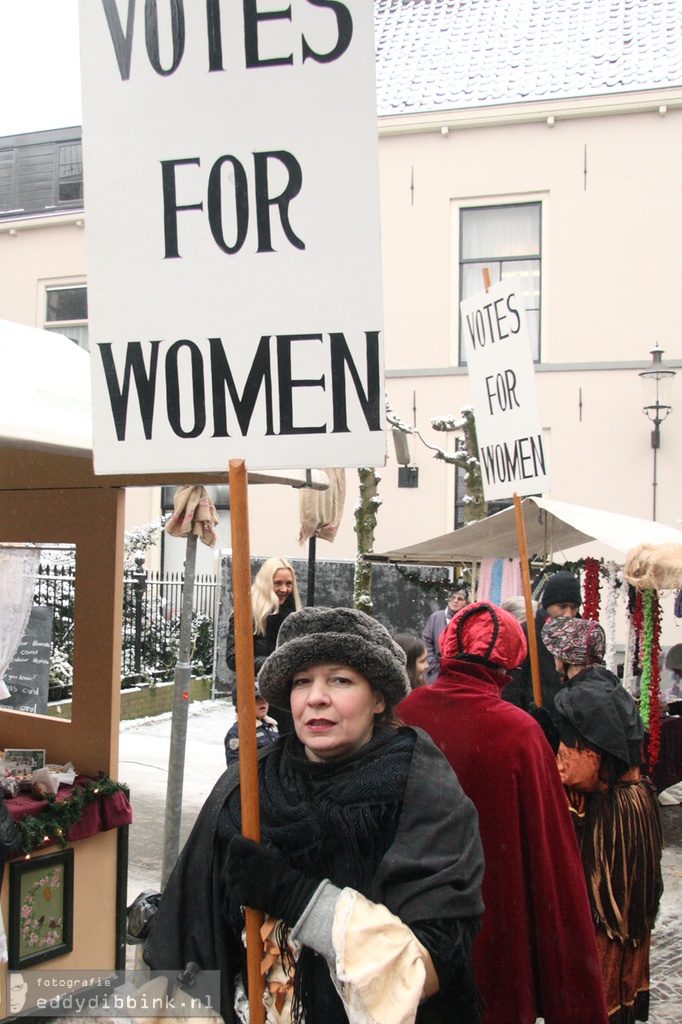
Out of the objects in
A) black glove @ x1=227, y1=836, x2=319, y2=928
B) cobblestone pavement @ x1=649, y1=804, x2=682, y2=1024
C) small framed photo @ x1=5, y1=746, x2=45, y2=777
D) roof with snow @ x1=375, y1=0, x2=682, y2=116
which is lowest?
cobblestone pavement @ x1=649, y1=804, x2=682, y2=1024

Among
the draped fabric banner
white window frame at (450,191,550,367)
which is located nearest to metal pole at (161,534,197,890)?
the draped fabric banner

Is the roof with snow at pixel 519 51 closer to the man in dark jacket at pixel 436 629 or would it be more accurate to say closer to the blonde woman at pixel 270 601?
the man in dark jacket at pixel 436 629

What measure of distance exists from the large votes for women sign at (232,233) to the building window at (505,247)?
12093 mm

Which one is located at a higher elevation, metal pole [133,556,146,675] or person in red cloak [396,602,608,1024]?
person in red cloak [396,602,608,1024]

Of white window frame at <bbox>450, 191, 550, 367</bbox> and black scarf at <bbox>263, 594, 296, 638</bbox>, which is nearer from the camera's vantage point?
black scarf at <bbox>263, 594, 296, 638</bbox>

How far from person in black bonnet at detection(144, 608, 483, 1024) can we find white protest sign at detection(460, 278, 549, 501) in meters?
2.71

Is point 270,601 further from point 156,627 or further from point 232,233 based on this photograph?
point 156,627

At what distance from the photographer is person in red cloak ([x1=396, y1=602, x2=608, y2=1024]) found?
2.70 m

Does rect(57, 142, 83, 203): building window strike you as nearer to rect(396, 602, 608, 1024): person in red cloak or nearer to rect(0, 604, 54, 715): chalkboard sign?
rect(0, 604, 54, 715): chalkboard sign

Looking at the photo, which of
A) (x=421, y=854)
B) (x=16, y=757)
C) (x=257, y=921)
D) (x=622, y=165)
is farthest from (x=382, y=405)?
(x=622, y=165)

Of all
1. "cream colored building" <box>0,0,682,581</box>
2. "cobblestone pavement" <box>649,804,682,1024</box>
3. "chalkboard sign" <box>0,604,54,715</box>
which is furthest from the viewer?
"cream colored building" <box>0,0,682,581</box>

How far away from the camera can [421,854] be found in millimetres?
1797

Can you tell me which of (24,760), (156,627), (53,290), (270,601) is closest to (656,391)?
(156,627)

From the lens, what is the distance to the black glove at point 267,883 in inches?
68.4
